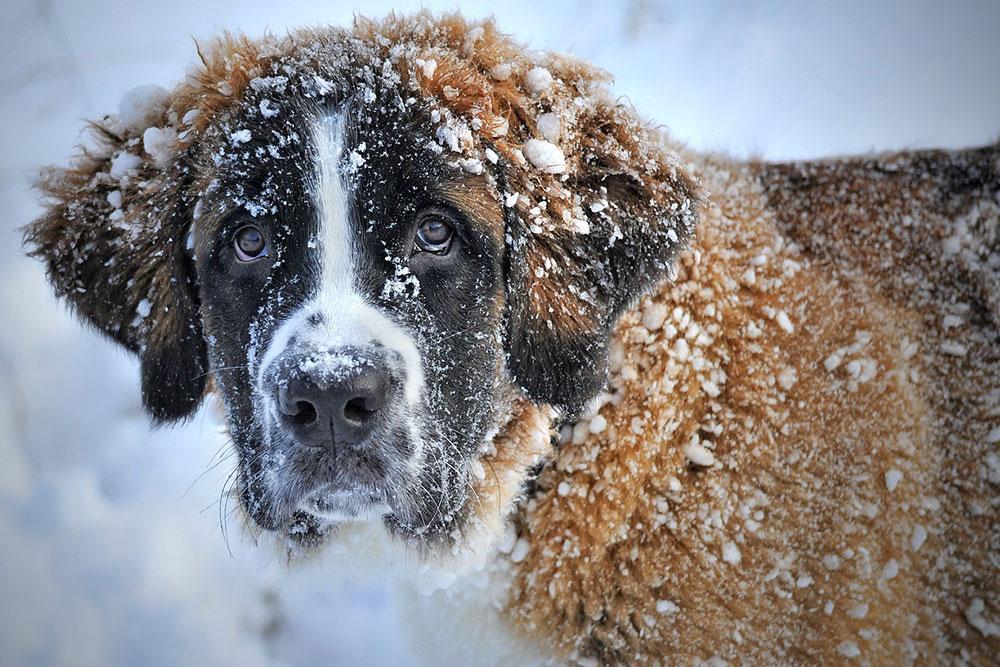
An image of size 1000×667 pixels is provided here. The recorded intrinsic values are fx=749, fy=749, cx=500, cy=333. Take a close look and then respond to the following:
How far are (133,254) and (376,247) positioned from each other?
0.85 metres

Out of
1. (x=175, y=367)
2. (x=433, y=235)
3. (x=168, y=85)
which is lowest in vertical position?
(x=175, y=367)

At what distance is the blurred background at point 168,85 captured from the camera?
3.29 metres

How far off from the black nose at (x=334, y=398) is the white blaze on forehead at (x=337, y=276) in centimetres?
10

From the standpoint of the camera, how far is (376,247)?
187cm

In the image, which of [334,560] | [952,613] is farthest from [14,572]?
[952,613]

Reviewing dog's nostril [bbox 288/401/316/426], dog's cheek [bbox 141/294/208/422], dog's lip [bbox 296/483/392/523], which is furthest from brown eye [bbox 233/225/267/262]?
dog's lip [bbox 296/483/392/523]

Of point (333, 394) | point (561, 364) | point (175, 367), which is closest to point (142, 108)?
point (175, 367)

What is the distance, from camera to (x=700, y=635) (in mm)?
2115

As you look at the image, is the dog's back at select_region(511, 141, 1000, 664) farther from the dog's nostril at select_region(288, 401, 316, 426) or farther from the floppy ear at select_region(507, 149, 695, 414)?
the dog's nostril at select_region(288, 401, 316, 426)

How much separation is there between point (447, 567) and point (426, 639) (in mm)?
521

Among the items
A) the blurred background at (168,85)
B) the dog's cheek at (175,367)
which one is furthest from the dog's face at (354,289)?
the blurred background at (168,85)

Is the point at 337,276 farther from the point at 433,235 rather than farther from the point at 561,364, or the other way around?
the point at 561,364

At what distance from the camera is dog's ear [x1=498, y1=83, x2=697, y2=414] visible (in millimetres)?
2041

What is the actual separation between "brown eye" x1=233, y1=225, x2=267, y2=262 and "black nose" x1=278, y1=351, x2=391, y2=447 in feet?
1.41
